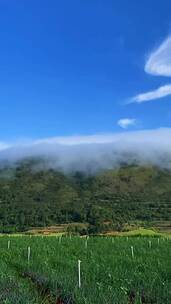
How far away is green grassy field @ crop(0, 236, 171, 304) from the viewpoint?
61.6ft

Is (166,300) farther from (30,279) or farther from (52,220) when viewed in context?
(52,220)

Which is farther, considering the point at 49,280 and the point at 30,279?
the point at 30,279

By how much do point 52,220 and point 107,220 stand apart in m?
26.8

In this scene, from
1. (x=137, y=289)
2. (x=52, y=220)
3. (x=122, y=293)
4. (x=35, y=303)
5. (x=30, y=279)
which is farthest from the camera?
(x=52, y=220)

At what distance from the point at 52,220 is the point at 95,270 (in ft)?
539

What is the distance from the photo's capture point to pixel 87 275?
26.1 m

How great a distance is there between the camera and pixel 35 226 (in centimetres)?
17100

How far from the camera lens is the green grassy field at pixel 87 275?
18.8 metres

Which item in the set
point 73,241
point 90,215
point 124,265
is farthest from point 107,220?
point 124,265

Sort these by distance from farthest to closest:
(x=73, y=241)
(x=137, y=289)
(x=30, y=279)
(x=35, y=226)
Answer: (x=35, y=226) < (x=73, y=241) < (x=30, y=279) < (x=137, y=289)

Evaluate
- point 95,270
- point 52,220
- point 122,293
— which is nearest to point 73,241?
point 95,270

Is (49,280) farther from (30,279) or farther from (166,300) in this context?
(166,300)

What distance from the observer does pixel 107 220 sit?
17200 centimetres

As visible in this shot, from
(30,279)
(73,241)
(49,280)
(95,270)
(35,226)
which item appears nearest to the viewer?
(49,280)
